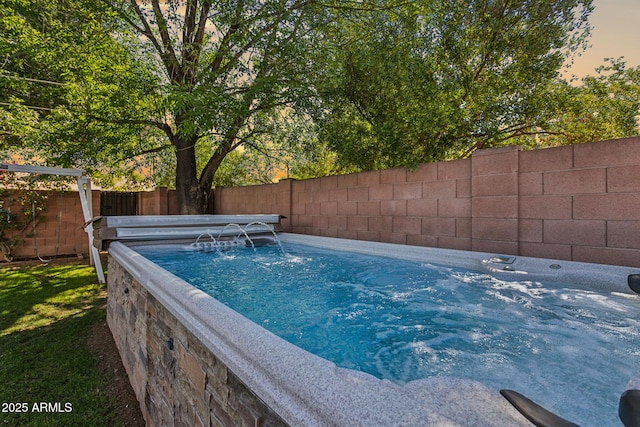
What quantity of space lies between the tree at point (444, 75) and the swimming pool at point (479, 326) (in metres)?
1.82

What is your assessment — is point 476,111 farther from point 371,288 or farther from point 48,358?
point 48,358

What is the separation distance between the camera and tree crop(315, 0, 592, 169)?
4367mm

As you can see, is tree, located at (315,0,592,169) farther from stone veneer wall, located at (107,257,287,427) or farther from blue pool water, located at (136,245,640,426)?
stone veneer wall, located at (107,257,287,427)

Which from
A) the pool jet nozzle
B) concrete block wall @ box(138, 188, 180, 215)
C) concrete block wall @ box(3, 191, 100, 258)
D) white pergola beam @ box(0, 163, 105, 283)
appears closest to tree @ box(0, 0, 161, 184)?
white pergola beam @ box(0, 163, 105, 283)

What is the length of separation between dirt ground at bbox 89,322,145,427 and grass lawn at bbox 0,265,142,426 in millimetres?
18

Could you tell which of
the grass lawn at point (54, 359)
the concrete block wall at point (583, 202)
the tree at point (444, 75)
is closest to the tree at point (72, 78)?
the grass lawn at point (54, 359)

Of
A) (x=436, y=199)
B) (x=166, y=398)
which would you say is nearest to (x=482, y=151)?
A: (x=436, y=199)

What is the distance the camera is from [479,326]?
75.3 inches

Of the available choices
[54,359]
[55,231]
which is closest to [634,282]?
[54,359]

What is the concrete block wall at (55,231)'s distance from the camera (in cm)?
709

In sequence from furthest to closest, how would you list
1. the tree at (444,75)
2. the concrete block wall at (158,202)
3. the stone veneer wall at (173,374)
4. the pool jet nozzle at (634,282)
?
the concrete block wall at (158,202), the tree at (444,75), the pool jet nozzle at (634,282), the stone veneer wall at (173,374)

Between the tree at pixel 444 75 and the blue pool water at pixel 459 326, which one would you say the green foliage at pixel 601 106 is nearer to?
the tree at pixel 444 75

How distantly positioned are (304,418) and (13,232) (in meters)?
9.24

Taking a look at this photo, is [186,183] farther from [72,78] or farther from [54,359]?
[54,359]
